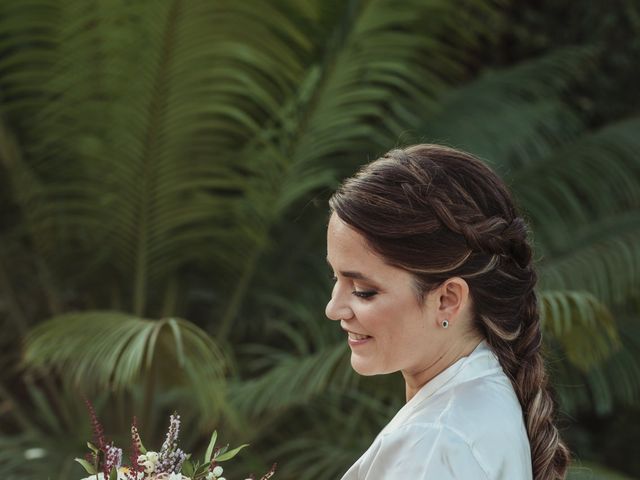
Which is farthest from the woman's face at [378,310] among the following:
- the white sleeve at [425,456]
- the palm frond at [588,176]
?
the palm frond at [588,176]

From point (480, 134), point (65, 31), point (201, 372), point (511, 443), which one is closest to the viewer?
point (511, 443)

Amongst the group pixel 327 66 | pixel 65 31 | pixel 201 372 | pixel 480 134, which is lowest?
pixel 201 372

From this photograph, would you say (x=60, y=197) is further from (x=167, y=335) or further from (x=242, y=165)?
(x=167, y=335)

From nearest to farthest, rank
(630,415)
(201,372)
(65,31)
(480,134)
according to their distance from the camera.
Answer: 1. (201,372)
2. (65,31)
3. (480,134)
4. (630,415)

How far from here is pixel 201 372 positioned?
3.55 m

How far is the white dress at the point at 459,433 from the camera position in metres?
1.44

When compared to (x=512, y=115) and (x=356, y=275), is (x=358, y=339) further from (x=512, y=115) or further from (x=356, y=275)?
(x=512, y=115)

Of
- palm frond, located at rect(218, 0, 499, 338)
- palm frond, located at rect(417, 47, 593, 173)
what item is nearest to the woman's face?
palm frond, located at rect(218, 0, 499, 338)

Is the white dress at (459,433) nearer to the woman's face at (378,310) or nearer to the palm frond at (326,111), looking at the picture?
the woman's face at (378,310)

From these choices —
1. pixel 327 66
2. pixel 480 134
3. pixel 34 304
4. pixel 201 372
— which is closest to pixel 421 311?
pixel 201 372

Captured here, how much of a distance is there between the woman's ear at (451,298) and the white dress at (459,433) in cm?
6

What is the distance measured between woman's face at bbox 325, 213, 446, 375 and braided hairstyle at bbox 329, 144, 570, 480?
0.06ft

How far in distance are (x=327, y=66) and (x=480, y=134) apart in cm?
91

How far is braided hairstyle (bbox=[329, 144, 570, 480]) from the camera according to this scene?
156 cm
